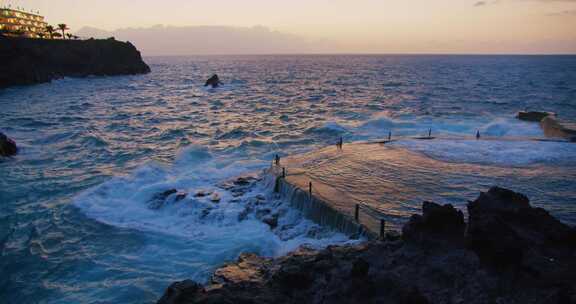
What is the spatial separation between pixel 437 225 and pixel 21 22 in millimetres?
157676

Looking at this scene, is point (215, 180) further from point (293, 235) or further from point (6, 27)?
point (6, 27)

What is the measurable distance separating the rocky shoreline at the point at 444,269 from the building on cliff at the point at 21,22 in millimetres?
120848

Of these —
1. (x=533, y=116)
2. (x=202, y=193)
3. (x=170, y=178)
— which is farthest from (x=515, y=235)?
(x=533, y=116)

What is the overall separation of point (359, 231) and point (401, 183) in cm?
639

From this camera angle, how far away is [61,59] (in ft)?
313

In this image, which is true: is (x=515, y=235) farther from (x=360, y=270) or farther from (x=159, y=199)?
(x=159, y=199)

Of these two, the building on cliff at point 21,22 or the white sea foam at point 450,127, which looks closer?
the white sea foam at point 450,127

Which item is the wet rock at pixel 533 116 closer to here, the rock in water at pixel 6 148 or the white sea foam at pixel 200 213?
the white sea foam at pixel 200 213

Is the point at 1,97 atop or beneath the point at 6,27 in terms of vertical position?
beneath

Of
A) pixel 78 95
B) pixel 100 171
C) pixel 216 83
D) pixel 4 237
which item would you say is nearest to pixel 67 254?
pixel 4 237

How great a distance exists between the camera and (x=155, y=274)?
42.7ft

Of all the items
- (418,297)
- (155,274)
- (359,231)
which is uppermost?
(418,297)

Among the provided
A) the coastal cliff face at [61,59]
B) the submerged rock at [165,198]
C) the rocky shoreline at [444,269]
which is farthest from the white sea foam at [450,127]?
the coastal cliff face at [61,59]

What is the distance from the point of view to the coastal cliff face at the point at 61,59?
71500mm
